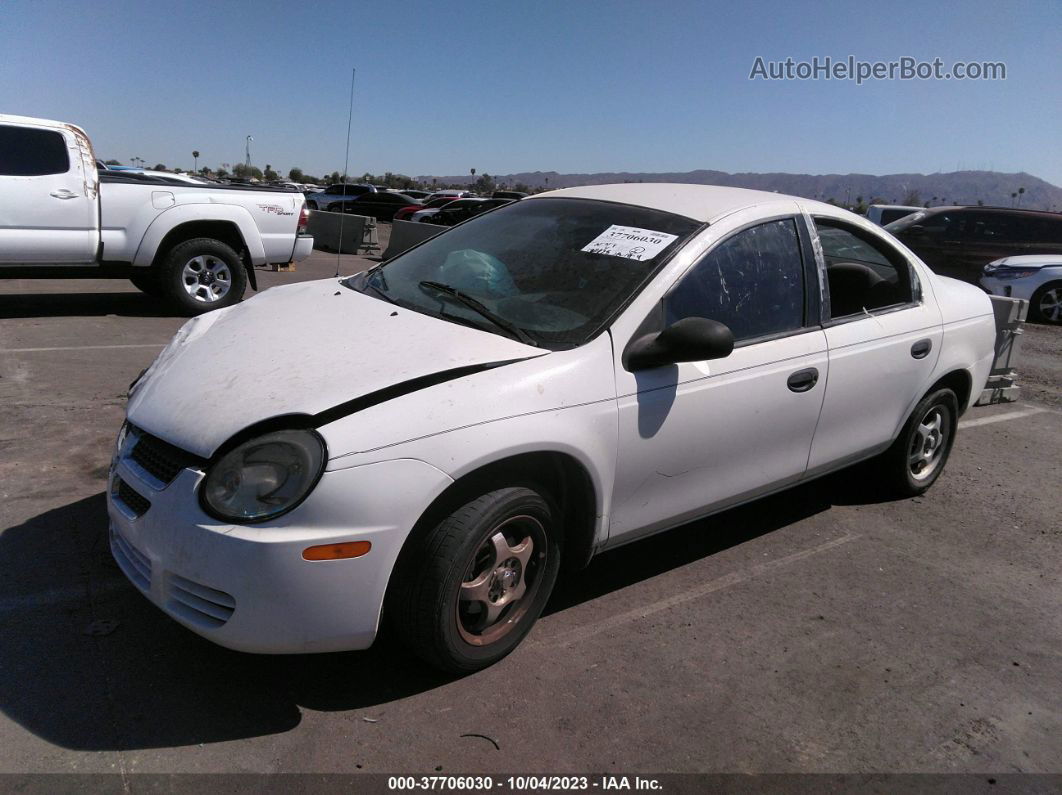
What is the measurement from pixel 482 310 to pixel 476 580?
1.09 m

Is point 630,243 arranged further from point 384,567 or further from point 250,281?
point 250,281

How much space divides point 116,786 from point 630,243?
2.65 metres

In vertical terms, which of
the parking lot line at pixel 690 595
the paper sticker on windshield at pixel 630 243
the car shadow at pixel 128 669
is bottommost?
the car shadow at pixel 128 669

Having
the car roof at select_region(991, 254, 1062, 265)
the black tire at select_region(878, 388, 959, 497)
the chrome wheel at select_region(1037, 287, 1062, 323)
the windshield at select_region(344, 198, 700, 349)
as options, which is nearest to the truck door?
the windshield at select_region(344, 198, 700, 349)

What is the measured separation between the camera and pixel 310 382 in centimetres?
280

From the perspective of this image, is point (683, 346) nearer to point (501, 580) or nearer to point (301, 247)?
point (501, 580)

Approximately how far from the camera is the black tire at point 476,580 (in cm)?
271

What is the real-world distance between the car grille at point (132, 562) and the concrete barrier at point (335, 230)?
15.8m

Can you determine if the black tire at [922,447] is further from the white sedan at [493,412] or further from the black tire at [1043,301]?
the black tire at [1043,301]

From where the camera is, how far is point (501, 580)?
301cm

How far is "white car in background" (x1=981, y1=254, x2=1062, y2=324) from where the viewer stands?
13.0m

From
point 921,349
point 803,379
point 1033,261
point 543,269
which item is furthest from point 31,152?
point 1033,261

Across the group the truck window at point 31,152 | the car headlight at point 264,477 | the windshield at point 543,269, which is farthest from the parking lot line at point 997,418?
the truck window at point 31,152

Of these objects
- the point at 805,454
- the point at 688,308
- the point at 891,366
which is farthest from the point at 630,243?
the point at 891,366
